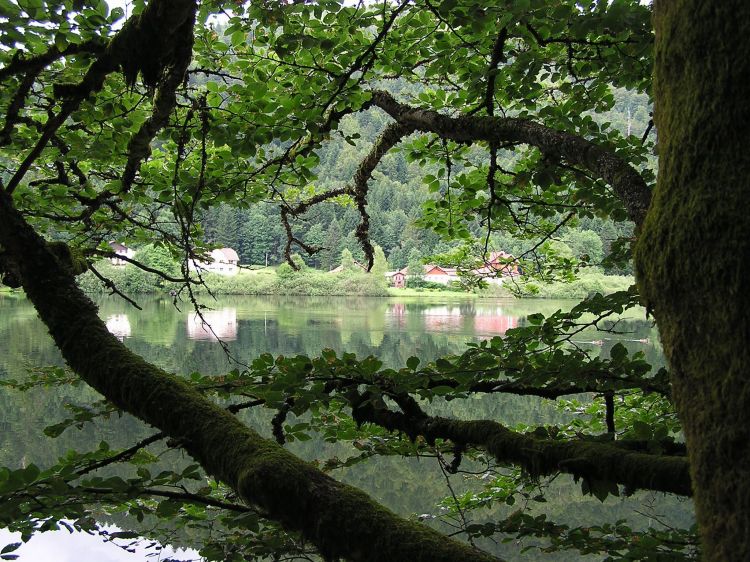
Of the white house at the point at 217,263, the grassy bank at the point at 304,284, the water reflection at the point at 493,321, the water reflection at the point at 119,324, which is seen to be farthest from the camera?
the grassy bank at the point at 304,284

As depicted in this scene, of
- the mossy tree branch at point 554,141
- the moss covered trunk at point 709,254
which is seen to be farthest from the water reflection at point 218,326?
the moss covered trunk at point 709,254

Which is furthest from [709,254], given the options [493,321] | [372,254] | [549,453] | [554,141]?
[493,321]

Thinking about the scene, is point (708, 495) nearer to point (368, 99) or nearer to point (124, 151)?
point (368, 99)

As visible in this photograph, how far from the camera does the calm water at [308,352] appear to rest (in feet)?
39.6

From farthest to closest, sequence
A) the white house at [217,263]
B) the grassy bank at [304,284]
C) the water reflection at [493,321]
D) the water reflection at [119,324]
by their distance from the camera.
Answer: the grassy bank at [304,284] < the water reflection at [493,321] < the water reflection at [119,324] < the white house at [217,263]

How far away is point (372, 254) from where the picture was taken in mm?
4441

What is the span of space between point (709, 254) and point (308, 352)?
23.2 m

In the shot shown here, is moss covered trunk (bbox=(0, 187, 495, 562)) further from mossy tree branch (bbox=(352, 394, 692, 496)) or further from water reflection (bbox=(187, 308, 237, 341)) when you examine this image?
water reflection (bbox=(187, 308, 237, 341))

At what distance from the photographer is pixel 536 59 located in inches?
113

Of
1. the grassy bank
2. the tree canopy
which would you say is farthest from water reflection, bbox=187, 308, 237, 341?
the tree canopy

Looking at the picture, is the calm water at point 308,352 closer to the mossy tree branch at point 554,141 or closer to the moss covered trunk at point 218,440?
the moss covered trunk at point 218,440

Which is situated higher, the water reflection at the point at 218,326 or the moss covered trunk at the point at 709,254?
the moss covered trunk at the point at 709,254

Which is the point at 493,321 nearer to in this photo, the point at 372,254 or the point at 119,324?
the point at 119,324

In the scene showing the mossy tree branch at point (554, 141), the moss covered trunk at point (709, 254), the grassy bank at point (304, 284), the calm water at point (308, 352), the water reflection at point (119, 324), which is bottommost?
the calm water at point (308, 352)
